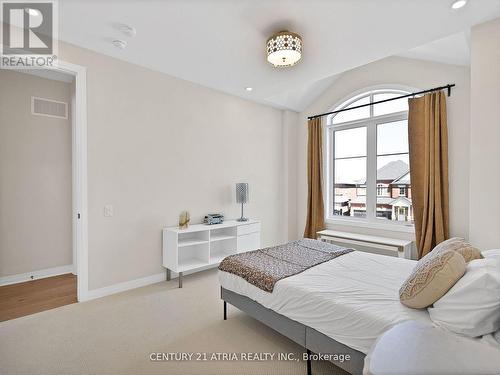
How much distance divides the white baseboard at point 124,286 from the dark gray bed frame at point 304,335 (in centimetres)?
152

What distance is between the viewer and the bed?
1510mm

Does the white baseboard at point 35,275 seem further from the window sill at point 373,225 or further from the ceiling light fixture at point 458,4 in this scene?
the ceiling light fixture at point 458,4

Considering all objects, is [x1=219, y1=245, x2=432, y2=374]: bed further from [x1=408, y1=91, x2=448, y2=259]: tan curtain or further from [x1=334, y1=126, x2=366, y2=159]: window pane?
[x1=334, y1=126, x2=366, y2=159]: window pane

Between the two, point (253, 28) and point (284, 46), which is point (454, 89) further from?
point (253, 28)

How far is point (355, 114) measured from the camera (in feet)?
15.0

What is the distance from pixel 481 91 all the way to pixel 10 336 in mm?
4618

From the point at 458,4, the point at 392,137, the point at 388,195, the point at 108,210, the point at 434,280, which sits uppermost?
the point at 458,4

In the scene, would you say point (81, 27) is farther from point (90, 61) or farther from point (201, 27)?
point (201, 27)

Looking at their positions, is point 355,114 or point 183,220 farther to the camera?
point 355,114

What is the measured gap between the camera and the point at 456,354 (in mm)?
1064

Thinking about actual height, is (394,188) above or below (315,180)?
below

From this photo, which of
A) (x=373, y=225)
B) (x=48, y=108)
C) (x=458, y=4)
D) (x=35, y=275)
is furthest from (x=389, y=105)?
(x=35, y=275)

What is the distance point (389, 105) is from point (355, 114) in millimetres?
563

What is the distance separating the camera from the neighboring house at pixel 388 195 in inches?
157
